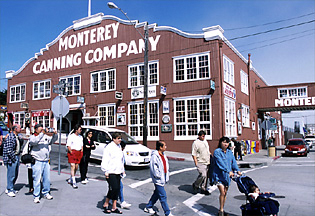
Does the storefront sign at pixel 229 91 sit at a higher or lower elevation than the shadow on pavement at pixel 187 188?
higher

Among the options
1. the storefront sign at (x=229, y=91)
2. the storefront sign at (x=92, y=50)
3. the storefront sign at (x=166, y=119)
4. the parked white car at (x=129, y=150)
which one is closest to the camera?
the parked white car at (x=129, y=150)

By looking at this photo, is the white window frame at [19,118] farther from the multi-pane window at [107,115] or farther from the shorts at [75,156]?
the shorts at [75,156]

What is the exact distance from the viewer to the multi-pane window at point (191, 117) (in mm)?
20250

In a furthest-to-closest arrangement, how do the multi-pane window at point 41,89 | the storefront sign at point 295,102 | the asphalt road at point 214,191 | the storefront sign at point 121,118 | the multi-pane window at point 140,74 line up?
the multi-pane window at point 41,89, the storefront sign at point 295,102, the storefront sign at point 121,118, the multi-pane window at point 140,74, the asphalt road at point 214,191

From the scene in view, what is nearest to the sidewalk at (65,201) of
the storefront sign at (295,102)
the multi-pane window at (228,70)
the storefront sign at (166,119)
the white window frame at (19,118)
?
the storefront sign at (166,119)

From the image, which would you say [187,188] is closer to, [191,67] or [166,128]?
[166,128]

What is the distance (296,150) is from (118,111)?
15.0 metres

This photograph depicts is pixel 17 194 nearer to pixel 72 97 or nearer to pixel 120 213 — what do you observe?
pixel 120 213

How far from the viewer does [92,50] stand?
86.1 feet

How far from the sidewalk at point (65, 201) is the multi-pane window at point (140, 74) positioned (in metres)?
14.0

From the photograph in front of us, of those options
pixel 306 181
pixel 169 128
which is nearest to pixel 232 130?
pixel 169 128

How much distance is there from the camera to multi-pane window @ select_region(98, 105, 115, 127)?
24297 millimetres

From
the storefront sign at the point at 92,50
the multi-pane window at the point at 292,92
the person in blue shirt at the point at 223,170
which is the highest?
the storefront sign at the point at 92,50

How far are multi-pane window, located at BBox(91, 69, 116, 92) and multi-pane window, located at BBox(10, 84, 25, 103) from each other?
1041 cm
